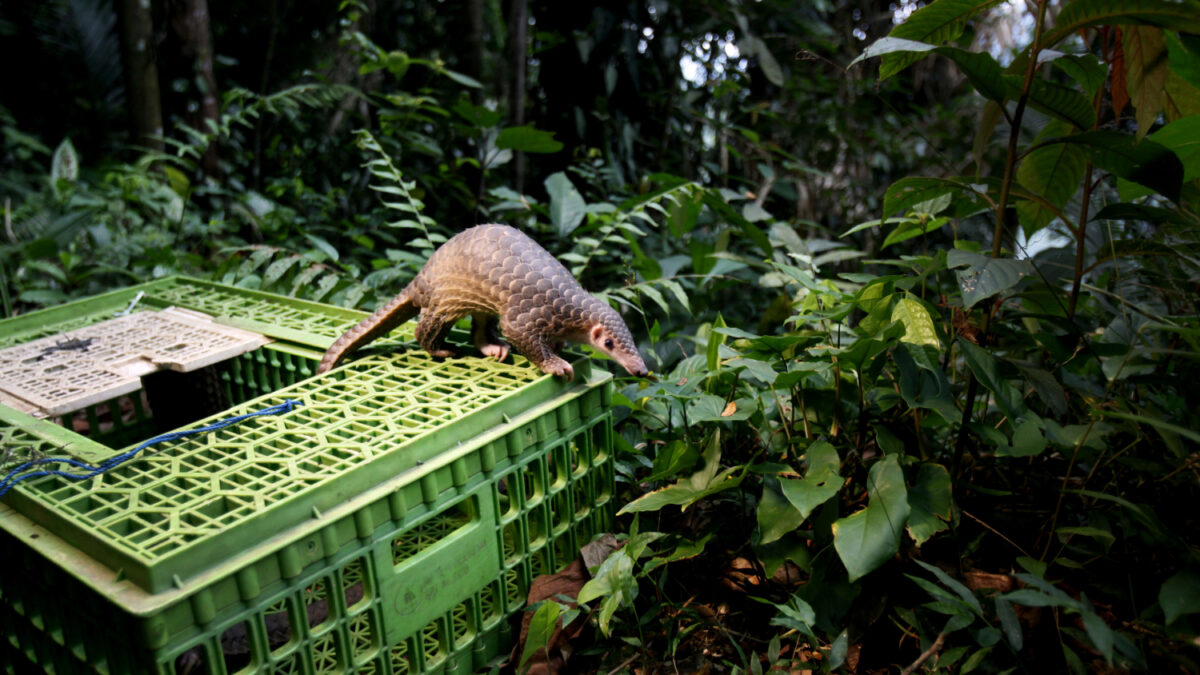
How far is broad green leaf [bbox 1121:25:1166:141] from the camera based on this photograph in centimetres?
162

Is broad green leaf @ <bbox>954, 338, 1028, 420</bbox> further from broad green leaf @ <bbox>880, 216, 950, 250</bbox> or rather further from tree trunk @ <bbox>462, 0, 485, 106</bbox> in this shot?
tree trunk @ <bbox>462, 0, 485, 106</bbox>

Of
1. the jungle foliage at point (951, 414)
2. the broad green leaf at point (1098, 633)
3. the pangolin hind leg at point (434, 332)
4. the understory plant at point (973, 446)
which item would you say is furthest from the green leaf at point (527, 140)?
the broad green leaf at point (1098, 633)

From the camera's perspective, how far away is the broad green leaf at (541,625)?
165 cm

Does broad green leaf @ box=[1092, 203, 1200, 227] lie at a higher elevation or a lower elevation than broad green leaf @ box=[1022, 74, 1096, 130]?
lower

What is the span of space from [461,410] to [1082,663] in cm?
144

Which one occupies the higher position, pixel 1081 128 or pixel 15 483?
pixel 1081 128

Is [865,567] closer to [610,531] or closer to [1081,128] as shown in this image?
[610,531]

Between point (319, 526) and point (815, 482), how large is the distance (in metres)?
1.07

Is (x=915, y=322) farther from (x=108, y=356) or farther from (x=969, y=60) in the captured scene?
(x=108, y=356)

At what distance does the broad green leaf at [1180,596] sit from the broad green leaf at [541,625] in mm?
1216

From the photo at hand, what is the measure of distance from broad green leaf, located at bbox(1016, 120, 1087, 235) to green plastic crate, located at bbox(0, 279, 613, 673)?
4.28 feet

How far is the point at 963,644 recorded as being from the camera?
165cm

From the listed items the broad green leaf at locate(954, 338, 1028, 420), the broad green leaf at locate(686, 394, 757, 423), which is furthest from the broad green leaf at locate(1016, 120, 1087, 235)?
the broad green leaf at locate(686, 394, 757, 423)

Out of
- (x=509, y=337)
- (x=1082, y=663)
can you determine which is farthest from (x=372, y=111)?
(x=1082, y=663)
